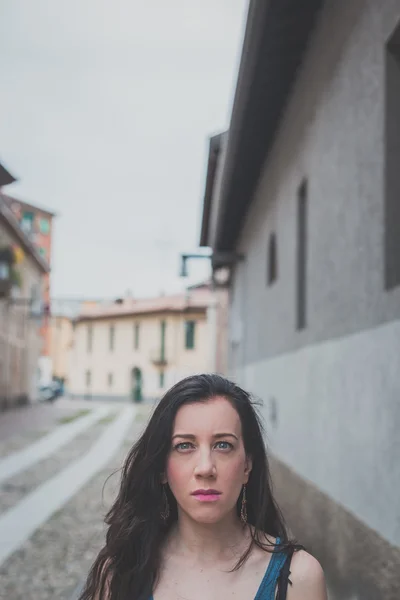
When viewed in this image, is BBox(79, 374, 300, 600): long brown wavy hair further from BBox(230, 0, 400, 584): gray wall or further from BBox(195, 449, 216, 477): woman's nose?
BBox(230, 0, 400, 584): gray wall

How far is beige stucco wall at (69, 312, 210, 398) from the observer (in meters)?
48.8

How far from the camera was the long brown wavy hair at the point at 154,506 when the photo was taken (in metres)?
1.65

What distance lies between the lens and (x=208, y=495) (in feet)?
5.25

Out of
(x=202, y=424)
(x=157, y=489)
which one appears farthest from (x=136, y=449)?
(x=202, y=424)

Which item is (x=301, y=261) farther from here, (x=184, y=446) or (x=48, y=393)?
(x=48, y=393)

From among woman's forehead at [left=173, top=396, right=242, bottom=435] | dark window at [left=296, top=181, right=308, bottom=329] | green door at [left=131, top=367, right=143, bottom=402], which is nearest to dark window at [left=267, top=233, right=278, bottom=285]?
dark window at [left=296, top=181, right=308, bottom=329]

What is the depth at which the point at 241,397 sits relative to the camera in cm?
174

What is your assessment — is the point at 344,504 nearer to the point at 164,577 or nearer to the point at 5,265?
the point at 164,577

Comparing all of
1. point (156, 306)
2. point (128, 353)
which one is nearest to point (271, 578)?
point (156, 306)

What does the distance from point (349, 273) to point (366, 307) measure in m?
0.50

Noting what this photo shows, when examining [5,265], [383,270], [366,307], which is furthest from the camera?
[5,265]

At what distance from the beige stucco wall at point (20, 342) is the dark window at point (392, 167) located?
24024 mm

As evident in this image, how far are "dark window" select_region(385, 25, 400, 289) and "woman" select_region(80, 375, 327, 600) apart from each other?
2.29 meters

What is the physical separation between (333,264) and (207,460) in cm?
377
